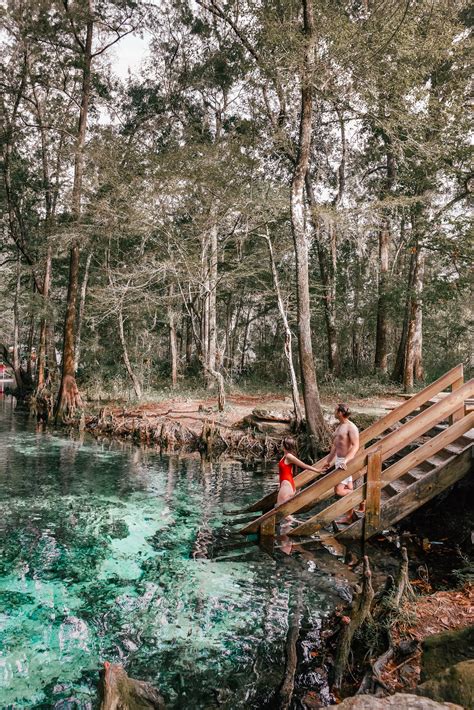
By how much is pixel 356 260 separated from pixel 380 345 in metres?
7.52

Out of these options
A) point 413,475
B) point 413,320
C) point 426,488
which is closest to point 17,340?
point 413,320

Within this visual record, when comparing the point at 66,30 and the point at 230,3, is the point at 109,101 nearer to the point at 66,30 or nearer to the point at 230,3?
the point at 66,30

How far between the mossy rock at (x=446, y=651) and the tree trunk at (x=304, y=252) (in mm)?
9303

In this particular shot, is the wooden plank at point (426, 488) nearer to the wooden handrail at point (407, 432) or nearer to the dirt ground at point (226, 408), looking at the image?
the wooden handrail at point (407, 432)

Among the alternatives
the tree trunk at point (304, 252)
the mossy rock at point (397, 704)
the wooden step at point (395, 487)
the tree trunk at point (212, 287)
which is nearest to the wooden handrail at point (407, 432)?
the wooden step at point (395, 487)

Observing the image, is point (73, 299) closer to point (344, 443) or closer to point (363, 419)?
point (363, 419)

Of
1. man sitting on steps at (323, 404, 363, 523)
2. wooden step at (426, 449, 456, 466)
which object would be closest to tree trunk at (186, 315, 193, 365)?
man sitting on steps at (323, 404, 363, 523)

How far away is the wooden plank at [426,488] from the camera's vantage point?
6.67 meters

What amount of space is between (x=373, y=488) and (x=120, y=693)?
14.6 ft

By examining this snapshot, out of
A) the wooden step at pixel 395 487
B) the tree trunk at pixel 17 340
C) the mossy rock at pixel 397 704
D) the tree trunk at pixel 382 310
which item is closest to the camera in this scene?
the mossy rock at pixel 397 704

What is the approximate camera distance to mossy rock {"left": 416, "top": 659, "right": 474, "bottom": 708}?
101 inches

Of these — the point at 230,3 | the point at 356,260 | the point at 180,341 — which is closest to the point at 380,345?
the point at 356,260

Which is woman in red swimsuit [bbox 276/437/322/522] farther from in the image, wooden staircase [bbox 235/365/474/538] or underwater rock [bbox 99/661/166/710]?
underwater rock [bbox 99/661/166/710]

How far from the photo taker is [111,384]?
85.0ft
